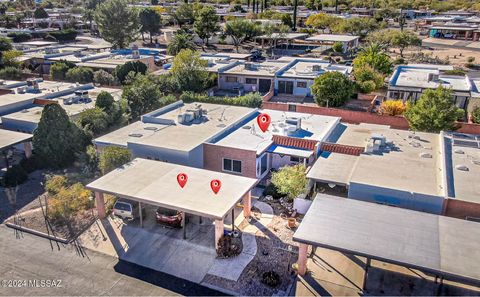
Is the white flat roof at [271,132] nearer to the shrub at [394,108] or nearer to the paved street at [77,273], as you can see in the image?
the shrub at [394,108]

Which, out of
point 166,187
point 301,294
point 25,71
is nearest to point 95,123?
point 166,187

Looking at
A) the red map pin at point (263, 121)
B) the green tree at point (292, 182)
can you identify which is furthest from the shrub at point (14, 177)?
the green tree at point (292, 182)

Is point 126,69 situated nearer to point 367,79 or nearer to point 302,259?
point 367,79

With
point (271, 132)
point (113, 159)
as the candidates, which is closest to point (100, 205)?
point (113, 159)

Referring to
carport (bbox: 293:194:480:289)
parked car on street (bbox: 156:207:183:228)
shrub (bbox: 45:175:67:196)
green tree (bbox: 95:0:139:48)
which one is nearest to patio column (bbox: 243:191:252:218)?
parked car on street (bbox: 156:207:183:228)

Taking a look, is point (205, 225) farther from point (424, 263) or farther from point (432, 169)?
point (432, 169)
